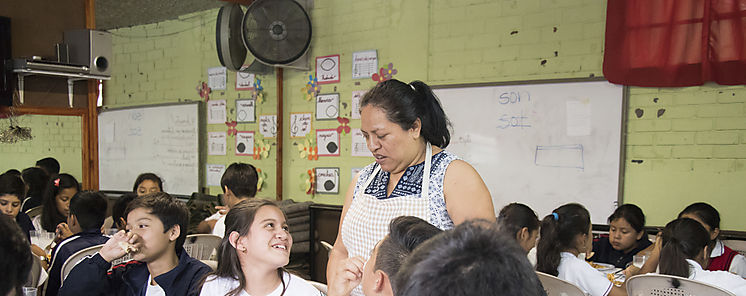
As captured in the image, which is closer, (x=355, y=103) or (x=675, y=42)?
(x=675, y=42)

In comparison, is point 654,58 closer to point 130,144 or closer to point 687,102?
point 687,102

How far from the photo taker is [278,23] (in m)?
4.79

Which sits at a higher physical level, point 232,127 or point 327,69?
point 327,69

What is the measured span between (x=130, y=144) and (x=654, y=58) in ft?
14.3

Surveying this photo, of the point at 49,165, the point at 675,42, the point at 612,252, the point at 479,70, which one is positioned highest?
the point at 675,42

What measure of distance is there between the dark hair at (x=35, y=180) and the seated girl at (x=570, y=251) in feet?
11.9

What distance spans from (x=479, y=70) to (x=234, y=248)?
2.77m

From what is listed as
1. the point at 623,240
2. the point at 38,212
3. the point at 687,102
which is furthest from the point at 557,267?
the point at 38,212

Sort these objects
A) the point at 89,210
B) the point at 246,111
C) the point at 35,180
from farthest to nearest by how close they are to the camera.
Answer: the point at 246,111 < the point at 35,180 < the point at 89,210

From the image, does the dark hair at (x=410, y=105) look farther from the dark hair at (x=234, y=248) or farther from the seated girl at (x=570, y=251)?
the seated girl at (x=570, y=251)

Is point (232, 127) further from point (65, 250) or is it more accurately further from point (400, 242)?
point (400, 242)

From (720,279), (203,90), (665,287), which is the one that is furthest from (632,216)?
(203,90)

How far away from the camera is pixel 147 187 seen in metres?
4.00

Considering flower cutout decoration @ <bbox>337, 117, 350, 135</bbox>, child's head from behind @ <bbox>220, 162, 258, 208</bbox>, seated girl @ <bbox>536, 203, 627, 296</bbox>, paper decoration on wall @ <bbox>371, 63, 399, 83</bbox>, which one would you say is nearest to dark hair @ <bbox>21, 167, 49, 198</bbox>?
child's head from behind @ <bbox>220, 162, 258, 208</bbox>
